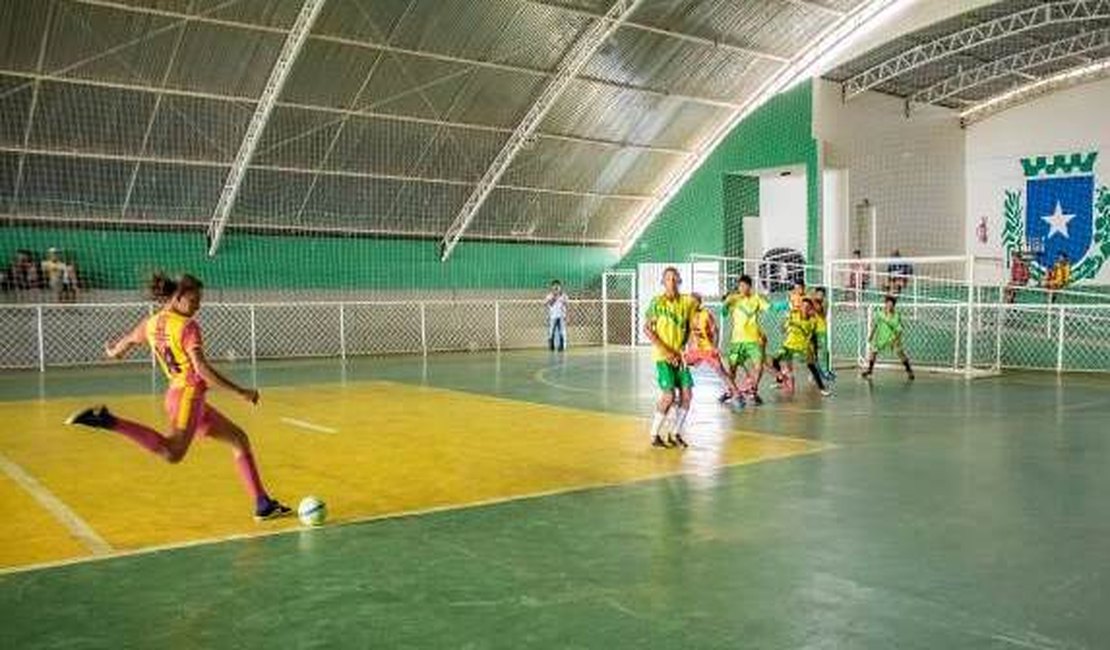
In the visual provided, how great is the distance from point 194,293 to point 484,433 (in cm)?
584

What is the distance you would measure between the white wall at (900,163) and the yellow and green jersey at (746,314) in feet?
55.1

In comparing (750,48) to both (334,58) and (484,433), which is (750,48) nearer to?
(334,58)

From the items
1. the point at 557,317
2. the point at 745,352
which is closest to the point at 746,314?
the point at 745,352

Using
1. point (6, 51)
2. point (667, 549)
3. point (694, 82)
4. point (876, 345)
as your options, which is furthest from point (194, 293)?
point (694, 82)

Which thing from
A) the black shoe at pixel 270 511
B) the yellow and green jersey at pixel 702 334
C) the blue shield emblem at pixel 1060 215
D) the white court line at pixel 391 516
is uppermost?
the blue shield emblem at pixel 1060 215

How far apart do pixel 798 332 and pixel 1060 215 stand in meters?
21.0

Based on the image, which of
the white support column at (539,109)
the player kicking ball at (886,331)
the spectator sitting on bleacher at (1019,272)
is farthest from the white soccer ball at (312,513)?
the spectator sitting on bleacher at (1019,272)

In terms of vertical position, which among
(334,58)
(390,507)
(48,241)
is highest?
(334,58)

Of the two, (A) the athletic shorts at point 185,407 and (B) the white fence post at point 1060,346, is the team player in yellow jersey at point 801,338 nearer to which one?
(B) the white fence post at point 1060,346

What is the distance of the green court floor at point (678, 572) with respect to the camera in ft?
16.5

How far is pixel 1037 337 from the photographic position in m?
23.3

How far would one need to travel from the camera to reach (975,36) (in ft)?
94.2

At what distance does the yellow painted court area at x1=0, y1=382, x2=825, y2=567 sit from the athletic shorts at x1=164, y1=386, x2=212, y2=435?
0.78m

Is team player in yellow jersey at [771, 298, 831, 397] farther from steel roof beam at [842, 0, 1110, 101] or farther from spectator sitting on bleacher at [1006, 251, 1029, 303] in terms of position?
spectator sitting on bleacher at [1006, 251, 1029, 303]
